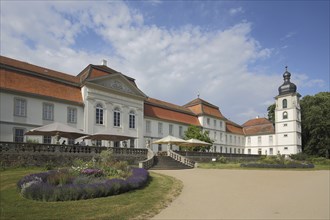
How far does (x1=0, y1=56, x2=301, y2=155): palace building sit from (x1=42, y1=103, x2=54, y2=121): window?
9 cm

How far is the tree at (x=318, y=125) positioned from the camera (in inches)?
2096

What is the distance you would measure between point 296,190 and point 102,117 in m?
23.8

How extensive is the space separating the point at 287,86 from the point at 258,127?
36.2 ft

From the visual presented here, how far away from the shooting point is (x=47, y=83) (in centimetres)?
2861

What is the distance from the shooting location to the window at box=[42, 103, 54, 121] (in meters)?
28.1

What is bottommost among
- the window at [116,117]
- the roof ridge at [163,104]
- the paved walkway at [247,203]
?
the paved walkway at [247,203]

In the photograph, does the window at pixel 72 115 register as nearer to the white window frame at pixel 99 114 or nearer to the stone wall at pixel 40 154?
the white window frame at pixel 99 114

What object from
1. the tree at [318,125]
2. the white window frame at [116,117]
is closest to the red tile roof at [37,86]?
the white window frame at [116,117]

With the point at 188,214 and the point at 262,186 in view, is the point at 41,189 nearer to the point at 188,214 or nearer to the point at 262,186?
the point at 188,214

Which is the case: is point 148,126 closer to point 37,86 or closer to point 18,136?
point 37,86

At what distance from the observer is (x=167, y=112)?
45062mm

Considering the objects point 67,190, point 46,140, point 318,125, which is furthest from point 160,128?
point 67,190

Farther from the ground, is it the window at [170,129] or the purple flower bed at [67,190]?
the window at [170,129]

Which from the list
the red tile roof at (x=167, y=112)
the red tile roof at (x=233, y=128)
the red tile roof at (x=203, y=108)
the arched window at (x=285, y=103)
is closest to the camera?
the red tile roof at (x=167, y=112)
